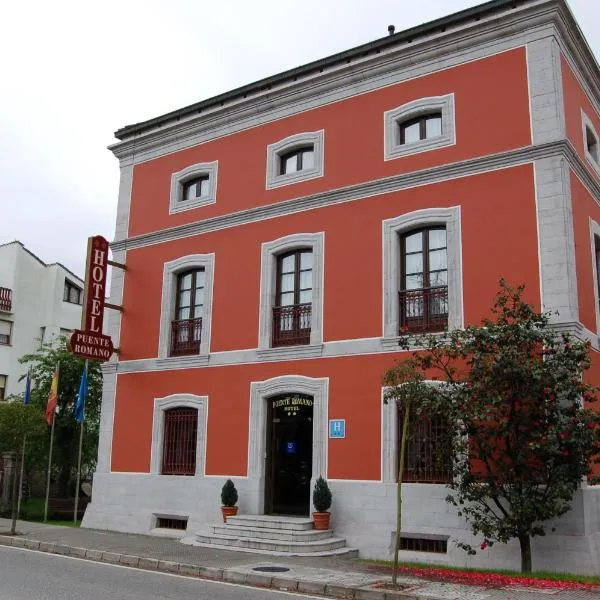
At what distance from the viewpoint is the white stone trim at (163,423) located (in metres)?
17.3

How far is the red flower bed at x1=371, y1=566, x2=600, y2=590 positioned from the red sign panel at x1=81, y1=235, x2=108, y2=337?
9.73 metres

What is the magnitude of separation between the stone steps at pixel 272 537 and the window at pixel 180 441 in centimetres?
233

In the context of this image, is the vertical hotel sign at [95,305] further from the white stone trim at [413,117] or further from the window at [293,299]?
the white stone trim at [413,117]

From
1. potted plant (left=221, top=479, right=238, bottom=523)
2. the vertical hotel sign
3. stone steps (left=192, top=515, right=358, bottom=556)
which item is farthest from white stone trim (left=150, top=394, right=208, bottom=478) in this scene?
stone steps (left=192, top=515, right=358, bottom=556)

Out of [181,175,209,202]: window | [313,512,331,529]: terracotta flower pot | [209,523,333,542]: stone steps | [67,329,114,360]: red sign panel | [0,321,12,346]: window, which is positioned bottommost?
[209,523,333,542]: stone steps

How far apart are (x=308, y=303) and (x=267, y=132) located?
4.66 metres

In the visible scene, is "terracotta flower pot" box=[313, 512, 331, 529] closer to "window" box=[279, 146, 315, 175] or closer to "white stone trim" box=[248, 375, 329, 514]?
"white stone trim" box=[248, 375, 329, 514]

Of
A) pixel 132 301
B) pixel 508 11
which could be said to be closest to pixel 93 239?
pixel 132 301

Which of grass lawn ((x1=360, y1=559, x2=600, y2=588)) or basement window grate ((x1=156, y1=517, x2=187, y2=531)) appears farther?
basement window grate ((x1=156, y1=517, x2=187, y2=531))

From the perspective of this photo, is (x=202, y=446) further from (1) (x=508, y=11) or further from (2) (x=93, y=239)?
(1) (x=508, y=11)

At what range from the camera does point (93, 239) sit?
62.3ft

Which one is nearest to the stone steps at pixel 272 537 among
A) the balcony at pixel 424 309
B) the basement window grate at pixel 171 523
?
the basement window grate at pixel 171 523

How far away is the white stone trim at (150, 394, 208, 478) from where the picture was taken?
56.9 feet

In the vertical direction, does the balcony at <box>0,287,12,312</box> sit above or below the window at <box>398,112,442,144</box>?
above
